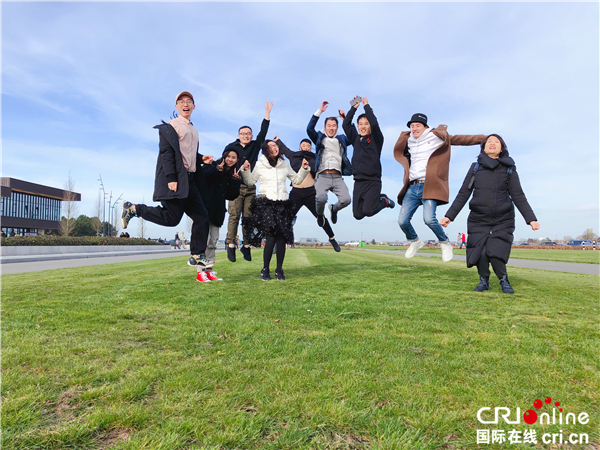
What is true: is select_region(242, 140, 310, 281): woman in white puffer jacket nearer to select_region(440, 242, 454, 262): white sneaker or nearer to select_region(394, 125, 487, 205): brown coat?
select_region(394, 125, 487, 205): brown coat

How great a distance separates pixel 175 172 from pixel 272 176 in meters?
2.05

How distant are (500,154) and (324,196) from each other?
3.01m

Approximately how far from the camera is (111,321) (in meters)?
3.93

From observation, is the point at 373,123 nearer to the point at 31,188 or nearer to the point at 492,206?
the point at 492,206

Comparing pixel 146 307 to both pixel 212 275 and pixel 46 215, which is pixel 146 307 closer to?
pixel 212 275

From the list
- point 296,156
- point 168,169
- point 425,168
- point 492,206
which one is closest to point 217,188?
point 168,169

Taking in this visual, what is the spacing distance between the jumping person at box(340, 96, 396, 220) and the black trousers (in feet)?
8.93

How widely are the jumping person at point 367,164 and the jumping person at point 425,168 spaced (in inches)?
13.3

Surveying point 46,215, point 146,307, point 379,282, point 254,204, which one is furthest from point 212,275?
point 46,215

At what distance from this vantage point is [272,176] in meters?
7.04

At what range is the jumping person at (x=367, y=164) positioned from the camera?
608 centimetres

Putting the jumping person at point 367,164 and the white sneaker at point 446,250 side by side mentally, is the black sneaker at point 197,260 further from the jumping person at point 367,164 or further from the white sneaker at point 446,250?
the white sneaker at point 446,250

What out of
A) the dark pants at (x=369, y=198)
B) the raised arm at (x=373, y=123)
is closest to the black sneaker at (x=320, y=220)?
the dark pants at (x=369, y=198)

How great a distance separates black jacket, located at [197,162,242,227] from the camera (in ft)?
21.8
